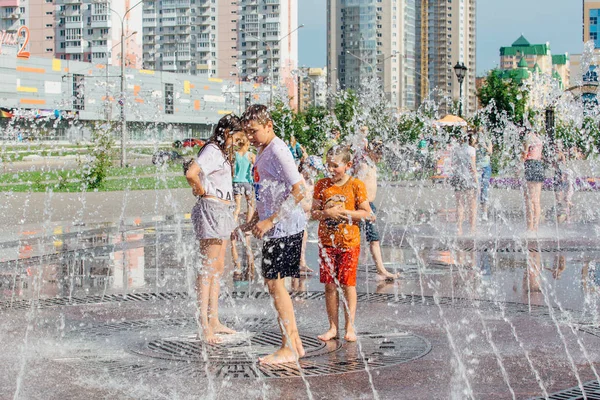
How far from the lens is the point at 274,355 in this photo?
20.8 ft

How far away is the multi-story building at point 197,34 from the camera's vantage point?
160 metres

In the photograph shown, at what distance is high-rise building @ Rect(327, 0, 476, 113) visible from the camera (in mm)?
168875

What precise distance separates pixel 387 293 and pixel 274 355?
3235mm

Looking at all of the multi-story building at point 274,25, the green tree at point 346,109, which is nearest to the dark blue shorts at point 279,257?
the green tree at point 346,109

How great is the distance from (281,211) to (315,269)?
4926mm

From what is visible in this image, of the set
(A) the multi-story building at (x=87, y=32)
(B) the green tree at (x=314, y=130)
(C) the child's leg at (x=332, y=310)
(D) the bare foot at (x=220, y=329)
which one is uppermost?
(A) the multi-story building at (x=87, y=32)

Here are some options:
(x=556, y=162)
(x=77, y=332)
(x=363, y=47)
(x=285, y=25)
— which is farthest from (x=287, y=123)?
(x=363, y=47)

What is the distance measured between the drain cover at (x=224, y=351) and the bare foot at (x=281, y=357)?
0.04 m

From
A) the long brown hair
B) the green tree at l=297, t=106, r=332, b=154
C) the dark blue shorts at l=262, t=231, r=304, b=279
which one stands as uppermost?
the green tree at l=297, t=106, r=332, b=154

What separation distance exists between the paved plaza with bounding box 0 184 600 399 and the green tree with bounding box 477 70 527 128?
92.8 ft

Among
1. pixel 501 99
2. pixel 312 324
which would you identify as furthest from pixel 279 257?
pixel 501 99

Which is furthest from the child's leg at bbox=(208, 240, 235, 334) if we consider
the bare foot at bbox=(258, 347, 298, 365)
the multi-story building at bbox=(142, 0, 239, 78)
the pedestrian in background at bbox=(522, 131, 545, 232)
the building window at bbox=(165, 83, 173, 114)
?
the multi-story building at bbox=(142, 0, 239, 78)

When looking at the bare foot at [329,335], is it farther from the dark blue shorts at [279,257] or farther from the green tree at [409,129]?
the green tree at [409,129]

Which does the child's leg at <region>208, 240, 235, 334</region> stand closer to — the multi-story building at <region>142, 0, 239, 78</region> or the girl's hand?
the girl's hand
